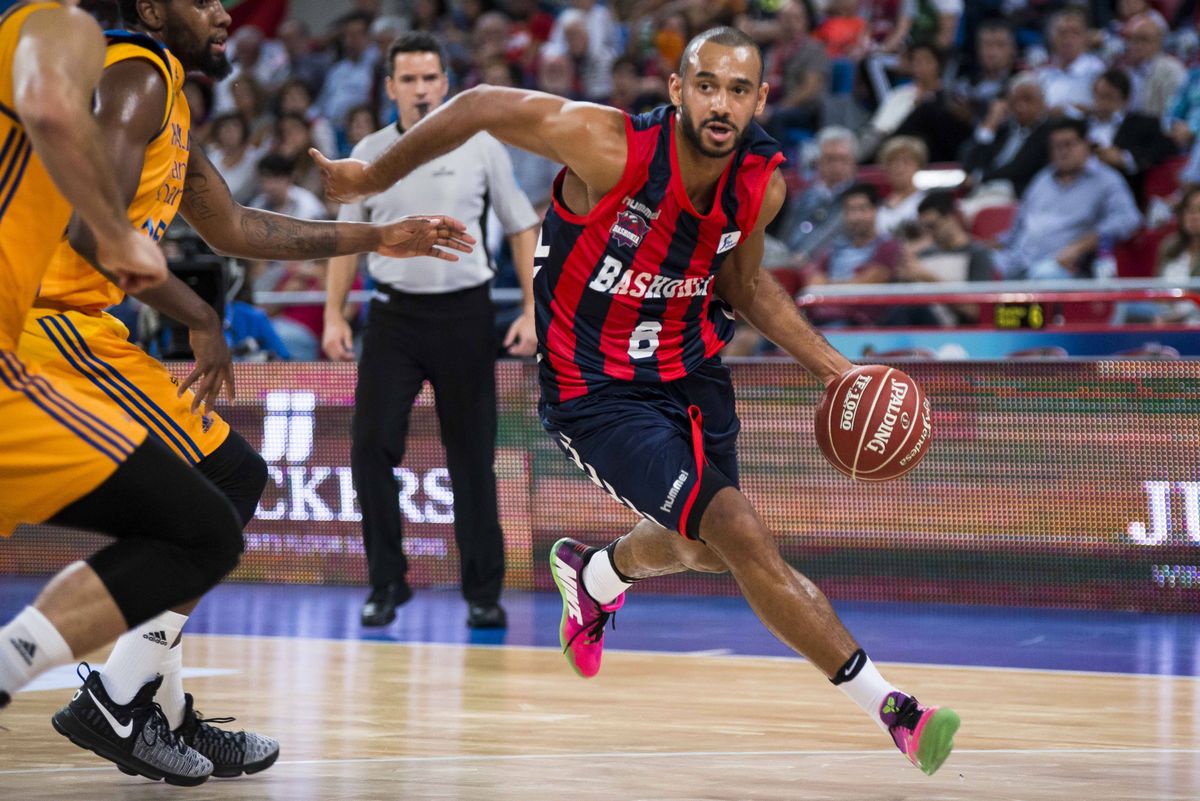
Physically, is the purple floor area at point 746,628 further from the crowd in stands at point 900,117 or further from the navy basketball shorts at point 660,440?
the crowd in stands at point 900,117

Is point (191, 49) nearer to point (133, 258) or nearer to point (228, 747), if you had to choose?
point (133, 258)

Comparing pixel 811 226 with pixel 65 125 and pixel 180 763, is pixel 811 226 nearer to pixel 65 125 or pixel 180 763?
pixel 180 763

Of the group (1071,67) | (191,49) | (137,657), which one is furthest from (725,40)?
(1071,67)

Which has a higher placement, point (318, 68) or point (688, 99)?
point (688, 99)

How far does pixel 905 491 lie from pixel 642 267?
3581mm

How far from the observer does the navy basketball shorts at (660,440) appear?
14.9 feet

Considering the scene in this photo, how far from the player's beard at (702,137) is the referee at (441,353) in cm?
285

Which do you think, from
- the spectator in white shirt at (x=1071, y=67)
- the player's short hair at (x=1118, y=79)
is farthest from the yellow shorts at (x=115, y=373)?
the spectator in white shirt at (x=1071, y=67)

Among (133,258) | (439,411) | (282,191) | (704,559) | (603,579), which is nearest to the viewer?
(133,258)

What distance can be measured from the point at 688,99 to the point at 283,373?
4.78m

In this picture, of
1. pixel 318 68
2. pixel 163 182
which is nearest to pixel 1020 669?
pixel 163 182

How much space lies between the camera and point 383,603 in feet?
24.6

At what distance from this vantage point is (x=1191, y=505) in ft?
24.4

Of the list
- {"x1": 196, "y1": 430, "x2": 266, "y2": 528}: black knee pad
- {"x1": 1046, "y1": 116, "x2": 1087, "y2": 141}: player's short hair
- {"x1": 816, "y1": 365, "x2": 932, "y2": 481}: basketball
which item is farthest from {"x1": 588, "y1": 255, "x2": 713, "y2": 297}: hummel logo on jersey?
{"x1": 1046, "y1": 116, "x2": 1087, "y2": 141}: player's short hair
